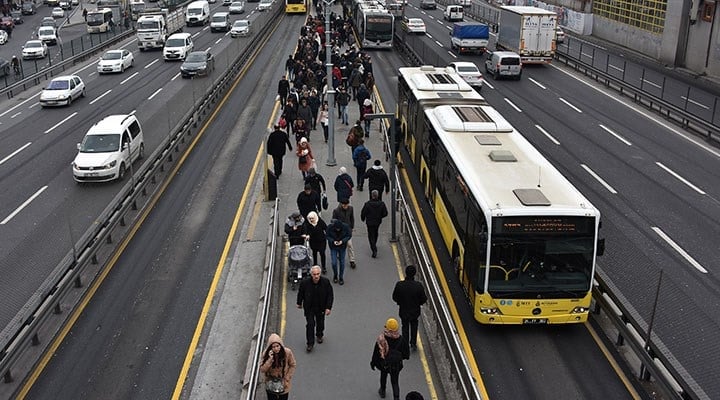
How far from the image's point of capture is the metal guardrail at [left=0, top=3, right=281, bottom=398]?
11938mm

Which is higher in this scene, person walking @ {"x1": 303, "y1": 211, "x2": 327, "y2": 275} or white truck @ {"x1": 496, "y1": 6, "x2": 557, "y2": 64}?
white truck @ {"x1": 496, "y1": 6, "x2": 557, "y2": 64}

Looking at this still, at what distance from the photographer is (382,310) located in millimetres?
13852

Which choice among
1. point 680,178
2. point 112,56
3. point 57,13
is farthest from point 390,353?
point 57,13

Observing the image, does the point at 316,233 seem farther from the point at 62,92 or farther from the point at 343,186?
the point at 62,92

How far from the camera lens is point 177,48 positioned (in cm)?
5075

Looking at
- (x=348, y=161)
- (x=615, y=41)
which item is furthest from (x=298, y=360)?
(x=615, y=41)

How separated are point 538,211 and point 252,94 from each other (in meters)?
27.0

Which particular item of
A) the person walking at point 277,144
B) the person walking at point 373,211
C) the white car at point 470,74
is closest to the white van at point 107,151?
the person walking at point 277,144

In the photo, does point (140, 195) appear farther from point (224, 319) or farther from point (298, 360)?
point (298, 360)

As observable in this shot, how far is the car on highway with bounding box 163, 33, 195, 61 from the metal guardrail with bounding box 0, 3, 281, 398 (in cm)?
2580

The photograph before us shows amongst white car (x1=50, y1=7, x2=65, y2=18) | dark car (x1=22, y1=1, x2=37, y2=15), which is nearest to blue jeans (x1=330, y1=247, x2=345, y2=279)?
white car (x1=50, y1=7, x2=65, y2=18)

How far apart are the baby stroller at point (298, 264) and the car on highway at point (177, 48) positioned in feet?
129

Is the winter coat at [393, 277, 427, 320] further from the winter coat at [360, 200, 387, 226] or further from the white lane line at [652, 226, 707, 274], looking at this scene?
the white lane line at [652, 226, 707, 274]

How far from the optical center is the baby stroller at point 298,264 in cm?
1458
